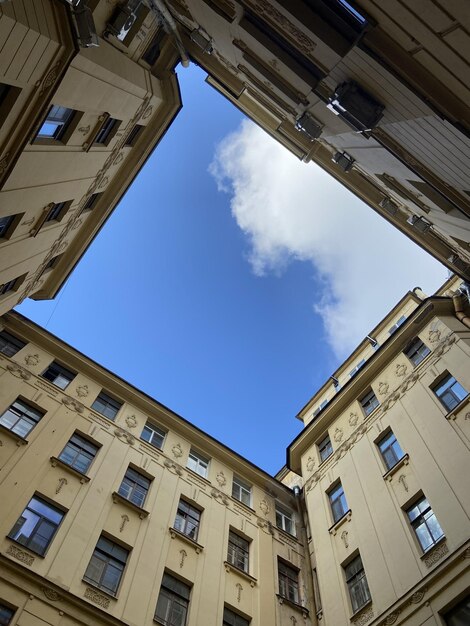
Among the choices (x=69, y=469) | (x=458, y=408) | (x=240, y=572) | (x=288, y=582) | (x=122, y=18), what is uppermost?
(x=122, y=18)

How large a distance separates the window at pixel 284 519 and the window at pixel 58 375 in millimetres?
12379

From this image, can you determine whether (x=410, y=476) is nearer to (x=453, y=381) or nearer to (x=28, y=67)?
(x=453, y=381)

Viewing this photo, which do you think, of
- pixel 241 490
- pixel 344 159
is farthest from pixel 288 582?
pixel 344 159

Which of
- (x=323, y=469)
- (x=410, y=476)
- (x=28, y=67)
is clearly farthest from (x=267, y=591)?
(x=28, y=67)

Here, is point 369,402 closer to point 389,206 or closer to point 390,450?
point 390,450

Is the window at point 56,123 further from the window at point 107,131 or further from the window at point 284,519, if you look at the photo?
the window at point 284,519

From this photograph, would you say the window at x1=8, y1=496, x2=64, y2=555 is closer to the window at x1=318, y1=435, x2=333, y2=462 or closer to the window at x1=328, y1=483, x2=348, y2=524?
the window at x1=328, y1=483, x2=348, y2=524

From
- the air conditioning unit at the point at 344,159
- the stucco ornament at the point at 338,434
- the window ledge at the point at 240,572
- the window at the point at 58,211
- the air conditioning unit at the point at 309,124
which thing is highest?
the air conditioning unit at the point at 344,159

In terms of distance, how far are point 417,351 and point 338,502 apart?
25.0ft

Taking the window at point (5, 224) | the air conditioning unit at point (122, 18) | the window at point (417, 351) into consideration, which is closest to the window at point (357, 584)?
the window at point (417, 351)

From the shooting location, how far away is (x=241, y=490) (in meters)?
22.8

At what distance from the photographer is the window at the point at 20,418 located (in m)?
16.6

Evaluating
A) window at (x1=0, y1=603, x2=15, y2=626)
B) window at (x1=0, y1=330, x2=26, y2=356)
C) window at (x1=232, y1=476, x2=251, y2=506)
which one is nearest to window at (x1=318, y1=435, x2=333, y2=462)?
window at (x1=232, y1=476, x2=251, y2=506)

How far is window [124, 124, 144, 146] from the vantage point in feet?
65.9
